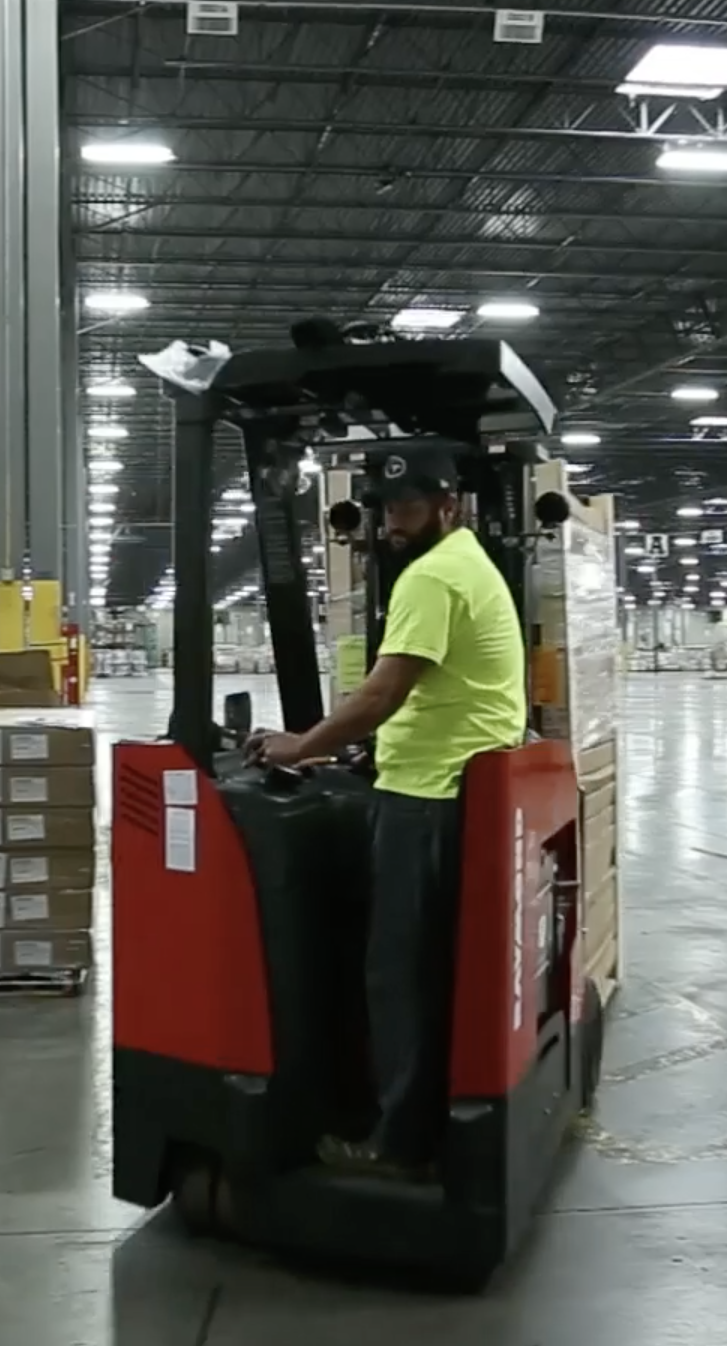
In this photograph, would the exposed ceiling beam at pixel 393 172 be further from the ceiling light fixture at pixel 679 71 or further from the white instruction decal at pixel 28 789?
the white instruction decal at pixel 28 789

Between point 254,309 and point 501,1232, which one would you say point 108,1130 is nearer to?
point 501,1232

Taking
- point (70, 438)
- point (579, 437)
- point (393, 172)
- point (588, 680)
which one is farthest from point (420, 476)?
point (579, 437)

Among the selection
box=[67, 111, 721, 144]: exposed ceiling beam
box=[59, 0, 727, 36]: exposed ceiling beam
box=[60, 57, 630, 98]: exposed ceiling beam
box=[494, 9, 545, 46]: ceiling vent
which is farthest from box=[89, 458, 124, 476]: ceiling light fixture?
box=[494, 9, 545, 46]: ceiling vent

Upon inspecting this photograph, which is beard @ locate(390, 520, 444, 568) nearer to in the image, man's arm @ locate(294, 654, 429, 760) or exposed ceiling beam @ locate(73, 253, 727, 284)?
man's arm @ locate(294, 654, 429, 760)

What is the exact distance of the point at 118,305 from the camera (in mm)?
21312

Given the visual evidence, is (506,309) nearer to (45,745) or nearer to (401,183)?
(401,183)

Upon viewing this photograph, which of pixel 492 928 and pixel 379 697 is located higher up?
pixel 379 697

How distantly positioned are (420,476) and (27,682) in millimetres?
4277

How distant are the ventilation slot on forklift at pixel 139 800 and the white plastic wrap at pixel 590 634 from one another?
2.09 metres

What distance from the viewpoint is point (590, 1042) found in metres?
4.57

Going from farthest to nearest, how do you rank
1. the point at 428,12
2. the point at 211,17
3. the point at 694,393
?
the point at 694,393 → the point at 428,12 → the point at 211,17

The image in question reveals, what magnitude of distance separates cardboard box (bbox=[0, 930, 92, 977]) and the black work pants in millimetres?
3094

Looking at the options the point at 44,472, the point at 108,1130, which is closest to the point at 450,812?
the point at 108,1130

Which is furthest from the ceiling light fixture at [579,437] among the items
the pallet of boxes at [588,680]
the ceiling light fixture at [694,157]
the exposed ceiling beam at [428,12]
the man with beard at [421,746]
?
the man with beard at [421,746]
